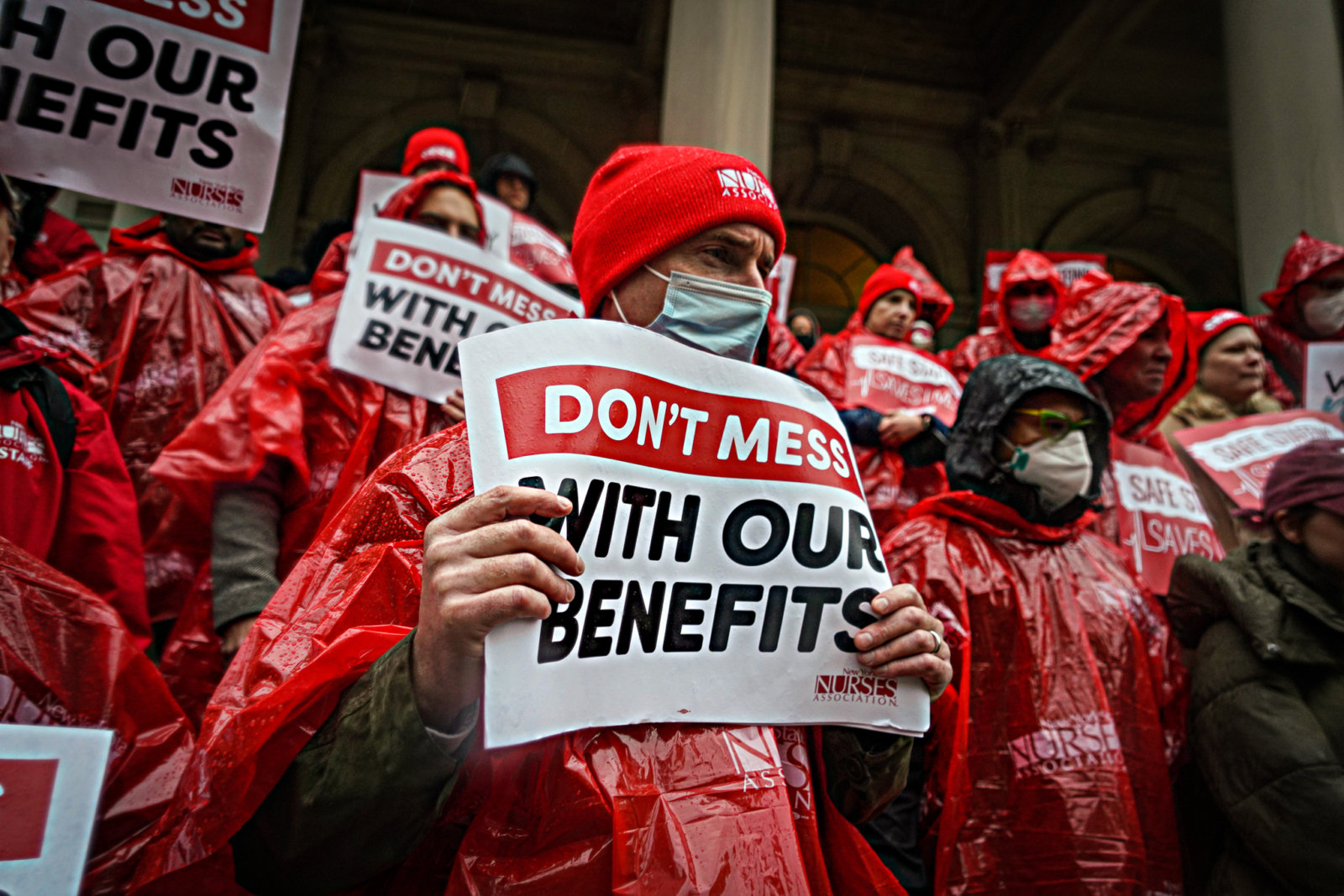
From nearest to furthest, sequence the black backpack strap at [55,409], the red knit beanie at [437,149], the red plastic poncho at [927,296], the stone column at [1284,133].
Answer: the black backpack strap at [55,409] → the red knit beanie at [437,149] → the red plastic poncho at [927,296] → the stone column at [1284,133]

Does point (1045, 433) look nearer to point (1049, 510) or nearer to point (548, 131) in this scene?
point (1049, 510)

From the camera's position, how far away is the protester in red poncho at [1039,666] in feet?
6.59

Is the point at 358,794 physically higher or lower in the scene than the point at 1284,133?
lower

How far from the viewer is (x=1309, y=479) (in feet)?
7.84

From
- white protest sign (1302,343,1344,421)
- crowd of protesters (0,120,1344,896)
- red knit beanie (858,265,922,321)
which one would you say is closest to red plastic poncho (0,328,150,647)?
crowd of protesters (0,120,1344,896)

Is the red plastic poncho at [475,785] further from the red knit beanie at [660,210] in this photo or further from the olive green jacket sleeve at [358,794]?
the red knit beanie at [660,210]

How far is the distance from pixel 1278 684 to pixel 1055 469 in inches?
28.6

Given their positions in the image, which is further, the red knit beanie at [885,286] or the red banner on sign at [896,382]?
the red knit beanie at [885,286]

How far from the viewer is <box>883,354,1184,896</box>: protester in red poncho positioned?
79.1 inches

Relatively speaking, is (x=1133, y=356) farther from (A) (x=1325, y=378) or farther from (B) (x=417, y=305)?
(B) (x=417, y=305)

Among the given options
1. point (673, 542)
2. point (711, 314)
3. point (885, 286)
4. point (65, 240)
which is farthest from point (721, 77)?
point (673, 542)

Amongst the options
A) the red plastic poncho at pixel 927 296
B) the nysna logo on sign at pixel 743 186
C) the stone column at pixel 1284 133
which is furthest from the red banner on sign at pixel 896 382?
the stone column at pixel 1284 133

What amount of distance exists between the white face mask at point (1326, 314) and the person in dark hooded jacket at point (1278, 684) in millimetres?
3035

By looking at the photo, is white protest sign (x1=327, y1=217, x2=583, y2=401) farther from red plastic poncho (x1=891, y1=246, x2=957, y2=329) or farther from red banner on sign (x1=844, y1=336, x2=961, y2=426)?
red plastic poncho (x1=891, y1=246, x2=957, y2=329)
